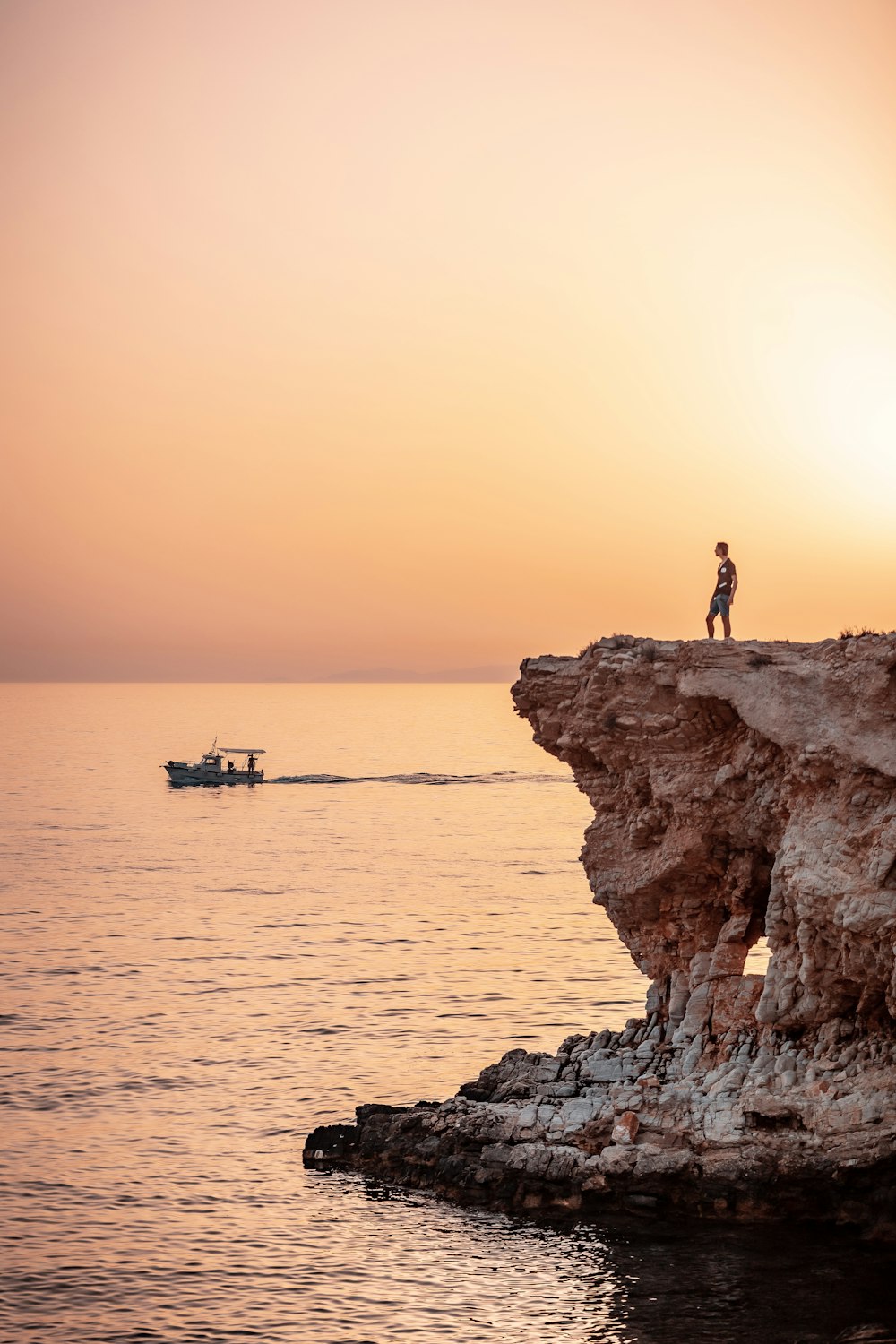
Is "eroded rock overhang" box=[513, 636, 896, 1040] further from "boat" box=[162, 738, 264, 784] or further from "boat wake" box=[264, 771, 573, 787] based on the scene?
"boat wake" box=[264, 771, 573, 787]

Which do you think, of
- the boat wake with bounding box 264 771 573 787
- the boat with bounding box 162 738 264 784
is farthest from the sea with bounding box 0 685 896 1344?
the boat wake with bounding box 264 771 573 787

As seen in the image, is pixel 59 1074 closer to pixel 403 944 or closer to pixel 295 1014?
pixel 295 1014

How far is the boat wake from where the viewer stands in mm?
142250

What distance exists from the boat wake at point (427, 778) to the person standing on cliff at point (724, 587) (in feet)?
378

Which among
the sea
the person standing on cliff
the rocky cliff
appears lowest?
the sea

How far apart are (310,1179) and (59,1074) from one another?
11.2 m

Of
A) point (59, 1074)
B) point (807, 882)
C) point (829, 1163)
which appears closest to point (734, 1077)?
point (829, 1163)

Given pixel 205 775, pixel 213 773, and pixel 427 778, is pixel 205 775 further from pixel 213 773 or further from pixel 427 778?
pixel 427 778

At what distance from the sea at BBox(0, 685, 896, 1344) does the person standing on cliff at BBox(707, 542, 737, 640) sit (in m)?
11.2

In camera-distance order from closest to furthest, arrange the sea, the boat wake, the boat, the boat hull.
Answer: the sea → the boat → the boat hull → the boat wake

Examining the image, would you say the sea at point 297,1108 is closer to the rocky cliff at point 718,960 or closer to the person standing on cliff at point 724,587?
the rocky cliff at point 718,960

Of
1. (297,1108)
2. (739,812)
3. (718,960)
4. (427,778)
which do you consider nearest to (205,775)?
(427,778)

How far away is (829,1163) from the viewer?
23234 mm

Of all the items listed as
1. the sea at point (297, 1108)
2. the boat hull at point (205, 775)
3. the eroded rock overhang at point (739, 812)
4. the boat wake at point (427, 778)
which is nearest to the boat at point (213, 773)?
the boat hull at point (205, 775)
